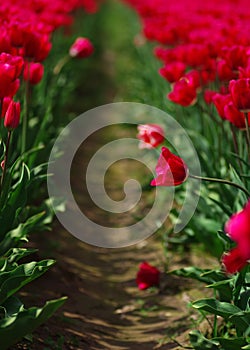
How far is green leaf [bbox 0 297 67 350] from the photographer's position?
197 centimetres

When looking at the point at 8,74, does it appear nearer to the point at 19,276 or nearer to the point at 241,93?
the point at 19,276

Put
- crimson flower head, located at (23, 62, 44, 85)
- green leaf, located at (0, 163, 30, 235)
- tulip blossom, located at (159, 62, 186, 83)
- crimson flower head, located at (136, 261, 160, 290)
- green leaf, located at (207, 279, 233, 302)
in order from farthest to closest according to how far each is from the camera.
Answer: tulip blossom, located at (159, 62, 186, 83), crimson flower head, located at (23, 62, 44, 85), crimson flower head, located at (136, 261, 160, 290), green leaf, located at (0, 163, 30, 235), green leaf, located at (207, 279, 233, 302)

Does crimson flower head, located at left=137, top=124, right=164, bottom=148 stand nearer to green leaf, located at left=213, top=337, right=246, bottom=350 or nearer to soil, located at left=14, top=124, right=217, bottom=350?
soil, located at left=14, top=124, right=217, bottom=350

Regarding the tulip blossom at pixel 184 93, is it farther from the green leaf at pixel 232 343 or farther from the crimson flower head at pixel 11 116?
the green leaf at pixel 232 343

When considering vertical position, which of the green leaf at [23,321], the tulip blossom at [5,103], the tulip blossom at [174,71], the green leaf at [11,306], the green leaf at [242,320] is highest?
the tulip blossom at [5,103]

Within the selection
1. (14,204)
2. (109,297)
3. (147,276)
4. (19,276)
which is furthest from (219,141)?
(19,276)

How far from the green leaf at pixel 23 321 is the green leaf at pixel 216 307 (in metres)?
0.54

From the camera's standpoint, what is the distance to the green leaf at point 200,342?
236 cm

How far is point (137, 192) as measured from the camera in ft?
15.7

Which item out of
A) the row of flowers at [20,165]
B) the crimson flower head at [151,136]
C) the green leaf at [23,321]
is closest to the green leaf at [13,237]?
the row of flowers at [20,165]

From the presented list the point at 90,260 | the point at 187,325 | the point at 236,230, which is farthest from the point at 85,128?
the point at 236,230

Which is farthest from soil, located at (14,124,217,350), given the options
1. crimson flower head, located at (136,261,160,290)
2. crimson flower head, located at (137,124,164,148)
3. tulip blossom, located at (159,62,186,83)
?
tulip blossom, located at (159,62,186,83)

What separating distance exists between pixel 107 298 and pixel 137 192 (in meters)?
1.53

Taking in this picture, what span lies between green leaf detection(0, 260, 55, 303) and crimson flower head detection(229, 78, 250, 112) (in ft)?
2.92
